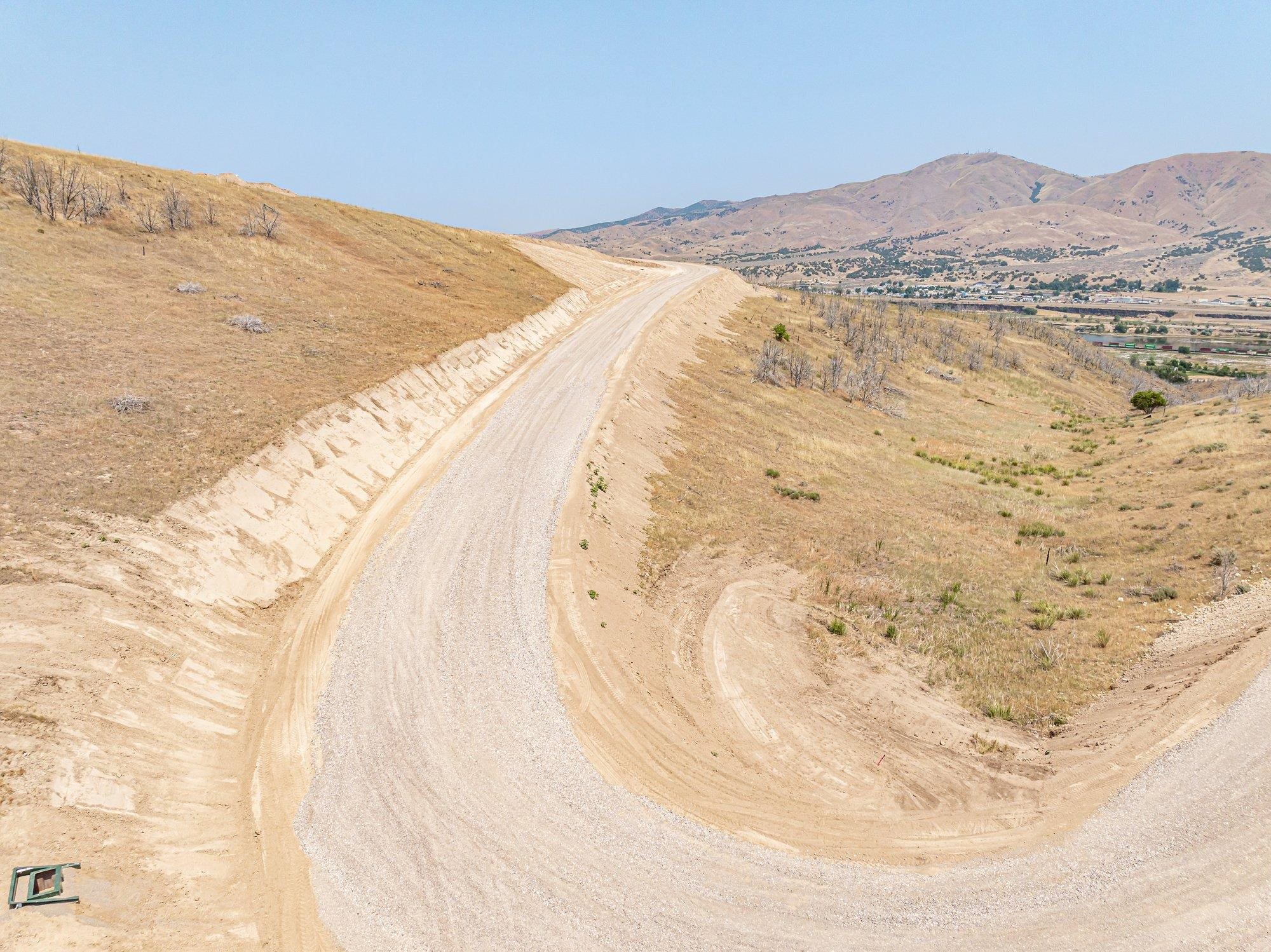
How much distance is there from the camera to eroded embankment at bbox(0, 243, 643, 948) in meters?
11.0

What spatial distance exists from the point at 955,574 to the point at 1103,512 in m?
15.5

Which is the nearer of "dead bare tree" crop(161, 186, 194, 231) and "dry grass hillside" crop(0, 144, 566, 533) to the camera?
"dry grass hillside" crop(0, 144, 566, 533)

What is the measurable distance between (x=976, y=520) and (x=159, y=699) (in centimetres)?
3756

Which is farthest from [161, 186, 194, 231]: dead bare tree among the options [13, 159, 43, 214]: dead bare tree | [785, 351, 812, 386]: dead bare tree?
[785, 351, 812, 386]: dead bare tree

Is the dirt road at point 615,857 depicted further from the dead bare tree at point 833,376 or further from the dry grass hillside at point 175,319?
the dead bare tree at point 833,376

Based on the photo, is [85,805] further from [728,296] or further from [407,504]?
[728,296]

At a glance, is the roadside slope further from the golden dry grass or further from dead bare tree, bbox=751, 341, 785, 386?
dead bare tree, bbox=751, 341, 785, 386

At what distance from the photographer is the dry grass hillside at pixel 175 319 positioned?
70.0 ft

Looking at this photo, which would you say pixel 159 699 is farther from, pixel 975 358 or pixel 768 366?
pixel 975 358

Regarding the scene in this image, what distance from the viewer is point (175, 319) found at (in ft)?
115

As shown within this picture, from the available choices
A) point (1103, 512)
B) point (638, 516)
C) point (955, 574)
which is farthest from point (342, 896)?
point (1103, 512)

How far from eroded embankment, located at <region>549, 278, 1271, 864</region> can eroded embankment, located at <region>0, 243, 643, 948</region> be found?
314 inches

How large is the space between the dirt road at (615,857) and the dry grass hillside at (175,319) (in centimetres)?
1098

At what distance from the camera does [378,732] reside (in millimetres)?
15414
